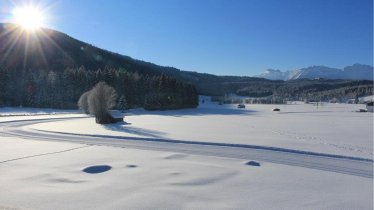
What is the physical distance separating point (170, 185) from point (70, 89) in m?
76.7

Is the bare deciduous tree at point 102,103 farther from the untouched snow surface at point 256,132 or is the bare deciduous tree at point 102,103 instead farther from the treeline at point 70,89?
the treeline at point 70,89

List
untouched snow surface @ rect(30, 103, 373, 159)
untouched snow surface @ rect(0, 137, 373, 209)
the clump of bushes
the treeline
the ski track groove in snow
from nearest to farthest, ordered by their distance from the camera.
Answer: untouched snow surface @ rect(0, 137, 373, 209)
the ski track groove in snow
untouched snow surface @ rect(30, 103, 373, 159)
the clump of bushes
the treeline

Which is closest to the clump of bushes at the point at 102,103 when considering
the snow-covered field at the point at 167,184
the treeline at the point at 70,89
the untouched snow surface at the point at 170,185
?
the snow-covered field at the point at 167,184

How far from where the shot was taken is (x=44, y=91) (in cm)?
8138

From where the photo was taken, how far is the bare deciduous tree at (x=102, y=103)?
35787 millimetres

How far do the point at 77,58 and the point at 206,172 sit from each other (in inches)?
6176

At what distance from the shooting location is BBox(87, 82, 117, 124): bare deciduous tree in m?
35.8

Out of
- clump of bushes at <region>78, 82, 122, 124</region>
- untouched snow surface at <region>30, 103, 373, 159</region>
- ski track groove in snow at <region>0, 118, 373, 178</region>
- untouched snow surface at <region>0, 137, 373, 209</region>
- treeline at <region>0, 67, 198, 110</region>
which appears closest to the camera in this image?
untouched snow surface at <region>0, 137, 373, 209</region>

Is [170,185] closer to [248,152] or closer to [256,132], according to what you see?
[248,152]

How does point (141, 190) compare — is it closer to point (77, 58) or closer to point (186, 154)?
point (186, 154)

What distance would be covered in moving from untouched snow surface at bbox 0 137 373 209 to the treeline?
62573mm

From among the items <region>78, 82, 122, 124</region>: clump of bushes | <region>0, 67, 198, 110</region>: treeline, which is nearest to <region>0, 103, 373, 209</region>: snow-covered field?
<region>78, 82, 122, 124</region>: clump of bushes

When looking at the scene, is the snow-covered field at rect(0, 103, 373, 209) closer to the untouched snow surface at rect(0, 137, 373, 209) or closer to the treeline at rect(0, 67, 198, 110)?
the untouched snow surface at rect(0, 137, 373, 209)

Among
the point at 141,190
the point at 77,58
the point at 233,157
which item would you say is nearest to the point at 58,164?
the point at 141,190
